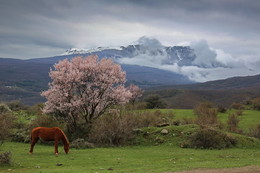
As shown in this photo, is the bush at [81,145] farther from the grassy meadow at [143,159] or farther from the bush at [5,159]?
the bush at [5,159]

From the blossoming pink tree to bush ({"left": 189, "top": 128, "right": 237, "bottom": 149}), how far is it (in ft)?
30.1

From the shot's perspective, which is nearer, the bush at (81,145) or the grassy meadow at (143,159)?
the grassy meadow at (143,159)

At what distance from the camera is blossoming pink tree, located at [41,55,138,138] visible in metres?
33.4

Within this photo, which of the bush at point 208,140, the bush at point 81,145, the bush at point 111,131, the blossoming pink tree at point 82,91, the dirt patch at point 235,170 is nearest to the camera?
the dirt patch at point 235,170

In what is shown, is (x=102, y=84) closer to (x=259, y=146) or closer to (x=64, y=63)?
(x=64, y=63)

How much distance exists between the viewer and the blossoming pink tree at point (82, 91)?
33438 mm

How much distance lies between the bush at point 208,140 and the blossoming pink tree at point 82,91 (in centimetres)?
917

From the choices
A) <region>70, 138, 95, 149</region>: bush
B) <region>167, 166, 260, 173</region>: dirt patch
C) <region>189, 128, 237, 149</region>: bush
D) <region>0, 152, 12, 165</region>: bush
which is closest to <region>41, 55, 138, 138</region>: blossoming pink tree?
<region>70, 138, 95, 149</region>: bush

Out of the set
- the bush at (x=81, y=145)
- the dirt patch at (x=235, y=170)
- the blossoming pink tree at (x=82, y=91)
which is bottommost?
the bush at (x=81, y=145)

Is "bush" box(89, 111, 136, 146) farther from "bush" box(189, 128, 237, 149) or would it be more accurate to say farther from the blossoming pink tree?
"bush" box(189, 128, 237, 149)

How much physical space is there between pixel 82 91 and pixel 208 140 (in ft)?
46.8

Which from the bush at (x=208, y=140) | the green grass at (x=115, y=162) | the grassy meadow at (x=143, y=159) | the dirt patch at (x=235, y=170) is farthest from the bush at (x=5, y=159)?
the bush at (x=208, y=140)

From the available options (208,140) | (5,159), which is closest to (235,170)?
(208,140)

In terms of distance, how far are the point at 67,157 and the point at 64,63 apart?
13753mm
